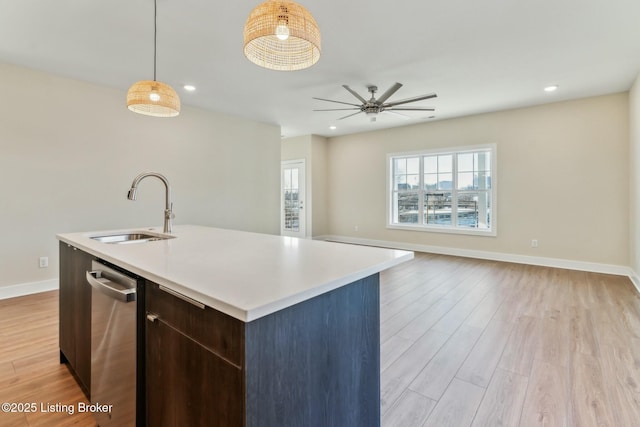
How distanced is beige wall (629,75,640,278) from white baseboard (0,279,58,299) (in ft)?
23.8

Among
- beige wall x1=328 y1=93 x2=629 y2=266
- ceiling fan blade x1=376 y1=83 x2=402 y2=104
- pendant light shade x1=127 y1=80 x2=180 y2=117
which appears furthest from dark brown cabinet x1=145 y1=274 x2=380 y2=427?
beige wall x1=328 y1=93 x2=629 y2=266

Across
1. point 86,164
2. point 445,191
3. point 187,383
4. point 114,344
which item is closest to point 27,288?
point 86,164

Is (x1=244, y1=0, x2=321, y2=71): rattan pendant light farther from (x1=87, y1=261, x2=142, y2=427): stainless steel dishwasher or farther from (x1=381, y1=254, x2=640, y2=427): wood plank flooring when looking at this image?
(x1=381, y1=254, x2=640, y2=427): wood plank flooring

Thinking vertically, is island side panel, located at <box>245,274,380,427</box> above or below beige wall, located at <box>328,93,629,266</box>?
below

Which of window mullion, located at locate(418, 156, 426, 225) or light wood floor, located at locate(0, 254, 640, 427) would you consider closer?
light wood floor, located at locate(0, 254, 640, 427)

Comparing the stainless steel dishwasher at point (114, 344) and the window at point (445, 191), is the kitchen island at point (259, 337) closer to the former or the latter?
the stainless steel dishwasher at point (114, 344)

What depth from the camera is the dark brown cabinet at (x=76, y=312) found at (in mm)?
1638

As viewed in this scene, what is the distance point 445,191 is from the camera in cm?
607

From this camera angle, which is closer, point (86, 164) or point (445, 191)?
point (86, 164)

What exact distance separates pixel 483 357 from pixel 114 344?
2282 millimetres

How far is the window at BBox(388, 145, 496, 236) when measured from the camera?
559cm

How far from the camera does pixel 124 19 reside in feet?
8.43

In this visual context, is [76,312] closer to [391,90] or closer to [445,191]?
[391,90]

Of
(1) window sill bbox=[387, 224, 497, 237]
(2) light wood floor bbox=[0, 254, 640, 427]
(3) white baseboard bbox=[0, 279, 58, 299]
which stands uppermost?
(1) window sill bbox=[387, 224, 497, 237]
